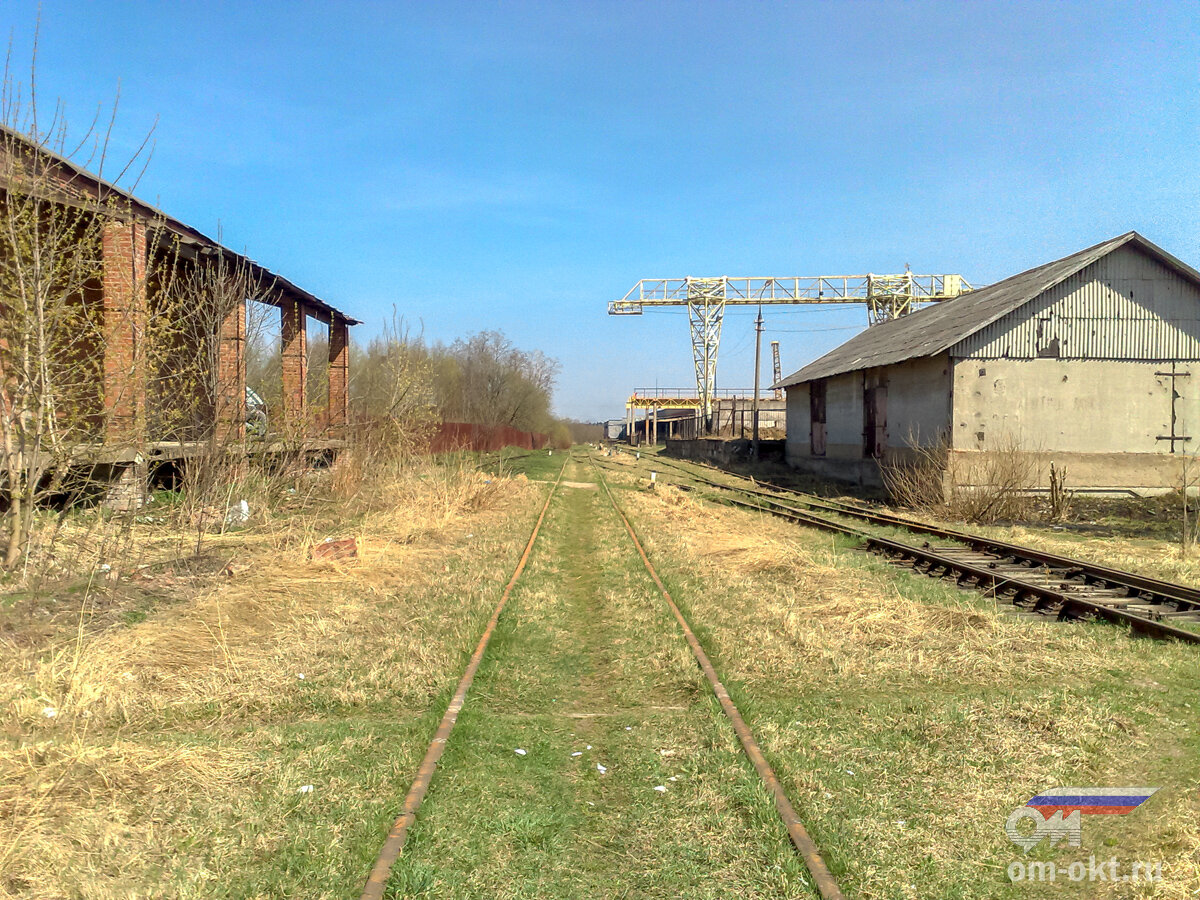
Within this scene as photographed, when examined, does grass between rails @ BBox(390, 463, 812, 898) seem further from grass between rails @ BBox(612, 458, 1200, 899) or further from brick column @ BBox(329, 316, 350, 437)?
brick column @ BBox(329, 316, 350, 437)

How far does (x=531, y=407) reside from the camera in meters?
67.6

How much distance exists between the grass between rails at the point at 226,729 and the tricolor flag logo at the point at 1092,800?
349 centimetres

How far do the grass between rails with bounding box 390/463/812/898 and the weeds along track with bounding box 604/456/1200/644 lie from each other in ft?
14.6

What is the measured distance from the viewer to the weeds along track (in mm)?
7734

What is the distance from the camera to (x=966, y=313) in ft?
74.6

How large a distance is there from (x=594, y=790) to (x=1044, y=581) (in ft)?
25.5

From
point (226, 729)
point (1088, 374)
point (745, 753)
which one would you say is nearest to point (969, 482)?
point (1088, 374)

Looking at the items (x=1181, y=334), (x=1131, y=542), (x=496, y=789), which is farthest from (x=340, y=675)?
(x=1181, y=334)

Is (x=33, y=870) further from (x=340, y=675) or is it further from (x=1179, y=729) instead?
(x=1179, y=729)

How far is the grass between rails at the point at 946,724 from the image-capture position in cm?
355

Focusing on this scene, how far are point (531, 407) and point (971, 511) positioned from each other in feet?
174

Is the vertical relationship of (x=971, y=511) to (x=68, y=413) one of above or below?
below

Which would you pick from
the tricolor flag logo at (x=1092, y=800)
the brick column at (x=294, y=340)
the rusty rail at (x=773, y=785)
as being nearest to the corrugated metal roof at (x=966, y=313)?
the rusty rail at (x=773, y=785)

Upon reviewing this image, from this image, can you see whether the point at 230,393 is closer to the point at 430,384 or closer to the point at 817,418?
the point at 430,384
